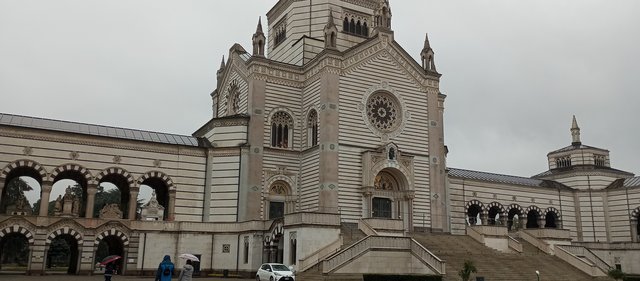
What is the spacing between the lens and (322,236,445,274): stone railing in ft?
102

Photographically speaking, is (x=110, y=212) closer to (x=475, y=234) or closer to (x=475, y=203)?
(x=475, y=234)

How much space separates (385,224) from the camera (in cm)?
→ 3775

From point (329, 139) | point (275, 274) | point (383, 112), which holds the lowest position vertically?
point (275, 274)

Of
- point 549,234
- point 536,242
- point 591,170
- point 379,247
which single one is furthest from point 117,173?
point 591,170

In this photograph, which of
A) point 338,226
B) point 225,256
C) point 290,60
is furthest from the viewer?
point 290,60

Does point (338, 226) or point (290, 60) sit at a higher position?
point (290, 60)

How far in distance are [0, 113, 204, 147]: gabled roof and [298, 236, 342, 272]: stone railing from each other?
15047 millimetres

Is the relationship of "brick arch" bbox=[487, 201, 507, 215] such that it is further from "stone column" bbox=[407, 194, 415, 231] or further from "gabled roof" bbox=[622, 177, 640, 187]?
"stone column" bbox=[407, 194, 415, 231]

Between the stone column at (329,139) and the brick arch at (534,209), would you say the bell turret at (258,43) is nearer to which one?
the stone column at (329,139)

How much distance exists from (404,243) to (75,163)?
73.4ft

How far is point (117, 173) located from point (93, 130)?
3.85m

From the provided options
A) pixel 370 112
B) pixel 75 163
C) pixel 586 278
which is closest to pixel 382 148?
pixel 370 112

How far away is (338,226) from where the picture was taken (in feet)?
116

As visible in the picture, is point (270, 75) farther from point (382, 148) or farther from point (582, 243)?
point (582, 243)
